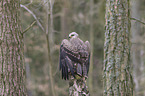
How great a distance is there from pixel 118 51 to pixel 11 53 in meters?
2.48

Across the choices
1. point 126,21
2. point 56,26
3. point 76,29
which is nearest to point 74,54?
point 126,21

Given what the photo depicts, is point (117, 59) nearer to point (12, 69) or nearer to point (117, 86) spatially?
point (117, 86)

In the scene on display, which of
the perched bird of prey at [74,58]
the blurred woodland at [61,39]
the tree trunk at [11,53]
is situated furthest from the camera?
the blurred woodland at [61,39]

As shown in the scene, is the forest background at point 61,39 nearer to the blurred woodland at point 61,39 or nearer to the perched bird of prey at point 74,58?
the blurred woodland at point 61,39

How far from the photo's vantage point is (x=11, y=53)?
4.14m

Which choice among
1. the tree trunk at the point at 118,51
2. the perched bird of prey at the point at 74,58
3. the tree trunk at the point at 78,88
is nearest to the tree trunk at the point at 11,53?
the perched bird of prey at the point at 74,58

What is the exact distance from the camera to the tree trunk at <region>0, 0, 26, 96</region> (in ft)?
13.4

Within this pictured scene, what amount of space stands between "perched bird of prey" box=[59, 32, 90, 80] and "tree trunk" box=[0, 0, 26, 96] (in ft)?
2.94

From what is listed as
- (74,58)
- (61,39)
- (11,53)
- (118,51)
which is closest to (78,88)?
(74,58)

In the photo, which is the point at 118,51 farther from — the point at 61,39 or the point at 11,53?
the point at 61,39

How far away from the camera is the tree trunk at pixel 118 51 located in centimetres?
504

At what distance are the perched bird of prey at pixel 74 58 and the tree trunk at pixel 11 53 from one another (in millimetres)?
898

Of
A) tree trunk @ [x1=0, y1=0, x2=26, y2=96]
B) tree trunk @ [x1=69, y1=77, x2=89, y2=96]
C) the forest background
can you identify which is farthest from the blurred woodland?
tree trunk @ [x1=69, y1=77, x2=89, y2=96]

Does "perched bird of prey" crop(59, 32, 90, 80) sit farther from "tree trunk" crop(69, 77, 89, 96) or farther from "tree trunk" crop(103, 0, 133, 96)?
"tree trunk" crop(103, 0, 133, 96)
